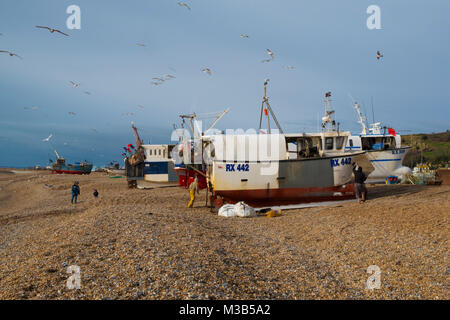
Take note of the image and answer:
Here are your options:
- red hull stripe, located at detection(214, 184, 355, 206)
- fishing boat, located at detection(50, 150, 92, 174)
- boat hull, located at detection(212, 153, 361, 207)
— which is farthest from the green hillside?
fishing boat, located at detection(50, 150, 92, 174)

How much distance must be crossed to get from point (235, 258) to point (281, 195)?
9.71 m

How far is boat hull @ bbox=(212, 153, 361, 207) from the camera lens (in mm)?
16406

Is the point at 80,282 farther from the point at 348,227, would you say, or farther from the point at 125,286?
the point at 348,227

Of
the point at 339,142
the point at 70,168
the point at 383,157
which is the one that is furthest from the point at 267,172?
the point at 70,168

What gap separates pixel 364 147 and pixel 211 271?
2599 cm

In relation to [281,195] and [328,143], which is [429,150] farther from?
[281,195]

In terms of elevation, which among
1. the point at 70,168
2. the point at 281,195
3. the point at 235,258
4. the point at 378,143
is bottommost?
the point at 235,258

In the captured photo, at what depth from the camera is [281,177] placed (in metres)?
16.7

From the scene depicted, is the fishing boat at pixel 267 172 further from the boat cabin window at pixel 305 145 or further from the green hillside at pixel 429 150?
the green hillside at pixel 429 150

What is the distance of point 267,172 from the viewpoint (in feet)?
54.2

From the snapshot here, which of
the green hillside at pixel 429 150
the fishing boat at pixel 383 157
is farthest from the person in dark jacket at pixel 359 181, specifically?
the green hillside at pixel 429 150

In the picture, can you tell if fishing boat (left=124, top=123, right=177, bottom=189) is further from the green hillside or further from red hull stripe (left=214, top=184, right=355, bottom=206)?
the green hillside

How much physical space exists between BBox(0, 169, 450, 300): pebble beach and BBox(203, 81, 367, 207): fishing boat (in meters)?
3.87
